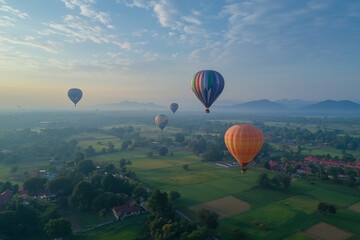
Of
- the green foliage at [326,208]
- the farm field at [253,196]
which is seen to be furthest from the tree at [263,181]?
the green foliage at [326,208]

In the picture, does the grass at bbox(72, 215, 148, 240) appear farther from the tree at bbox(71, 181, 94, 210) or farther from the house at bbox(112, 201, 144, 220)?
the tree at bbox(71, 181, 94, 210)

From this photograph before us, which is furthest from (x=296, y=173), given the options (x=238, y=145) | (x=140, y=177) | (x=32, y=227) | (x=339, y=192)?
(x=32, y=227)

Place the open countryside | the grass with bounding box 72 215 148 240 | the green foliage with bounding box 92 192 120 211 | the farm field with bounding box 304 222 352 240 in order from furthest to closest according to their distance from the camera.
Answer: the green foliage with bounding box 92 192 120 211 → the open countryside → the grass with bounding box 72 215 148 240 → the farm field with bounding box 304 222 352 240

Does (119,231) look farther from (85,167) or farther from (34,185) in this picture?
(85,167)

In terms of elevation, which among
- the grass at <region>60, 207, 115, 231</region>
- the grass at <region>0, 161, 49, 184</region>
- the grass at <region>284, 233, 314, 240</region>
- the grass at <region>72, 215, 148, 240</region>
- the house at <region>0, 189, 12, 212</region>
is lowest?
the grass at <region>0, 161, 49, 184</region>

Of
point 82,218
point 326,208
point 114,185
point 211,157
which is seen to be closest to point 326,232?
point 326,208

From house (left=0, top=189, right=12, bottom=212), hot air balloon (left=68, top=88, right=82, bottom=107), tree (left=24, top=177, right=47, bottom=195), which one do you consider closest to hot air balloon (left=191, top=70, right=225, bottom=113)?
tree (left=24, top=177, right=47, bottom=195)

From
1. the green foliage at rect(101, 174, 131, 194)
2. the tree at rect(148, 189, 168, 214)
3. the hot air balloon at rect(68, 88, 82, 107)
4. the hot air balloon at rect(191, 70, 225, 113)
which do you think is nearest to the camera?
the tree at rect(148, 189, 168, 214)

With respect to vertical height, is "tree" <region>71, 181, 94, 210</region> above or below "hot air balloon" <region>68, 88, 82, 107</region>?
below
